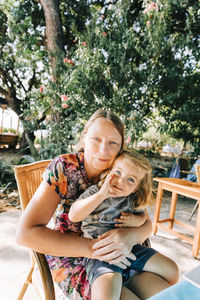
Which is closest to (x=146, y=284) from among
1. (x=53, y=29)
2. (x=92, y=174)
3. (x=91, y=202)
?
(x=91, y=202)

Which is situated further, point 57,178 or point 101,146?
point 101,146

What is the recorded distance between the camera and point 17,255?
2174 mm

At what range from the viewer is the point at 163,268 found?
3.16 ft

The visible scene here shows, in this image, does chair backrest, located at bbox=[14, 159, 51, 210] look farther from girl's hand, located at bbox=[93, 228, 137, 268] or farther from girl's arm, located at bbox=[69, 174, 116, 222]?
girl's hand, located at bbox=[93, 228, 137, 268]

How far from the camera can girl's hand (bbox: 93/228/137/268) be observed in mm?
889

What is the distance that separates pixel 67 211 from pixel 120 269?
1.25ft

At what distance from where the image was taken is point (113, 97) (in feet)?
12.5

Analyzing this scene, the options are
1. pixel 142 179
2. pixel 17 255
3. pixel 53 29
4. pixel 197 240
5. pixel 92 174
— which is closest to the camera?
pixel 92 174

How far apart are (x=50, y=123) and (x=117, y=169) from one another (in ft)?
11.4

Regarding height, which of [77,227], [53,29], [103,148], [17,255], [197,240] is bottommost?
[17,255]

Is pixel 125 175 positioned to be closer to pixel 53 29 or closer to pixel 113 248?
pixel 113 248

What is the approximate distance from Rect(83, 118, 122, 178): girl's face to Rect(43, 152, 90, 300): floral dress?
59 mm

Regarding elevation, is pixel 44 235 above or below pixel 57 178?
below

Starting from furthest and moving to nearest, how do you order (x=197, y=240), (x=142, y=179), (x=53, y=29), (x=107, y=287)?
(x=53, y=29) < (x=197, y=240) < (x=142, y=179) < (x=107, y=287)
